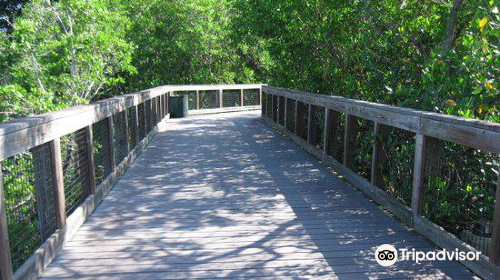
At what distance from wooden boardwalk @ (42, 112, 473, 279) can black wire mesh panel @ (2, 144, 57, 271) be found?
0.22m

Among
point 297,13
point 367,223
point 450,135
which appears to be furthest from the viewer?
point 297,13

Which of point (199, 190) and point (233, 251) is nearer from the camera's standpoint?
point (233, 251)

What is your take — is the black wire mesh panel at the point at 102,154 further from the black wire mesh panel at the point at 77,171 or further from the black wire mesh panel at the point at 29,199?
the black wire mesh panel at the point at 29,199

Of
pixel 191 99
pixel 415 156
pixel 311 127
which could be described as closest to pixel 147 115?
pixel 311 127

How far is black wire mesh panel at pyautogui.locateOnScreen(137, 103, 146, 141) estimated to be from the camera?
25.4 ft

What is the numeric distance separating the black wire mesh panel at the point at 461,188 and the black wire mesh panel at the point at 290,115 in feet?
16.7

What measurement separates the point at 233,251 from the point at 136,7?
54.4 feet

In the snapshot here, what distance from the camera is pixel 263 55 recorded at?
18812 mm

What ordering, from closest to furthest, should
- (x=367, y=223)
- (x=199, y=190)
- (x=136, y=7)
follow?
(x=367, y=223) < (x=199, y=190) < (x=136, y=7)

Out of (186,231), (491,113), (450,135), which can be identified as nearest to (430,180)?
(450,135)

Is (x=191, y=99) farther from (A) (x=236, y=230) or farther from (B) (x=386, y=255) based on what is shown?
(B) (x=386, y=255)

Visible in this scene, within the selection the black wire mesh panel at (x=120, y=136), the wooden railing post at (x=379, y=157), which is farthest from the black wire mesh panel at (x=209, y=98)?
the wooden railing post at (x=379, y=157)

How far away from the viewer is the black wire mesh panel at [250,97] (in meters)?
17.1

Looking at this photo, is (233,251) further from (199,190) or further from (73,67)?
(73,67)
